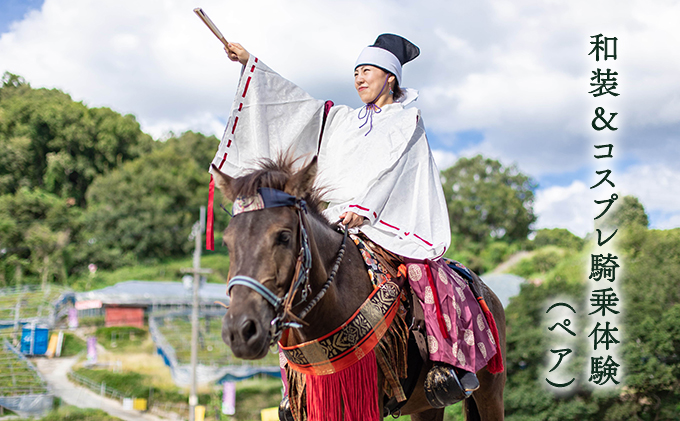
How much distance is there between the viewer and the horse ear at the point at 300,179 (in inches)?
87.7

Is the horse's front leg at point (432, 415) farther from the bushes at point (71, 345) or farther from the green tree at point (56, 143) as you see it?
the green tree at point (56, 143)

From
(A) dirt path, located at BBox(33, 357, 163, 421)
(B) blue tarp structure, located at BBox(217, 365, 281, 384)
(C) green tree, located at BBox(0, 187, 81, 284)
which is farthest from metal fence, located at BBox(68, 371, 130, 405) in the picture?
(C) green tree, located at BBox(0, 187, 81, 284)

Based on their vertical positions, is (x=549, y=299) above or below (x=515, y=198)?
below

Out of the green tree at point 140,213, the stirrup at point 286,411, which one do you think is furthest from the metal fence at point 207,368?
the stirrup at point 286,411

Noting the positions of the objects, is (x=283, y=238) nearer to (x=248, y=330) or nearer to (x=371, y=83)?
(x=248, y=330)

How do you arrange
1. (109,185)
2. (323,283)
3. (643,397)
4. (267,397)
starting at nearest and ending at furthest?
(323,283) → (643,397) → (267,397) → (109,185)

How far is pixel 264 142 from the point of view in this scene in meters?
3.11

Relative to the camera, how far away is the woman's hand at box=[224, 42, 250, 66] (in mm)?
3080

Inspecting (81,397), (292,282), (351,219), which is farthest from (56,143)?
(292,282)

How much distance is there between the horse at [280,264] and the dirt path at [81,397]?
2031 cm

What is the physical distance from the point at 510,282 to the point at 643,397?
35.3ft

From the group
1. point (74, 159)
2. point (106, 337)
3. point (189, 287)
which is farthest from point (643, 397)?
point (74, 159)

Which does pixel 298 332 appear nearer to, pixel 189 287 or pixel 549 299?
pixel 549 299

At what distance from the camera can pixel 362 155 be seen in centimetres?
307
